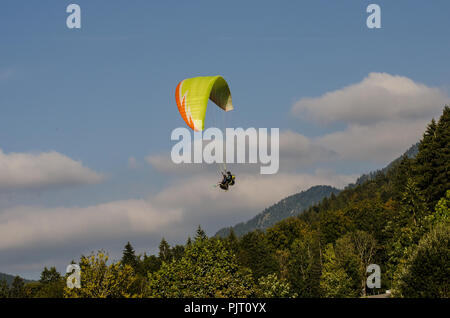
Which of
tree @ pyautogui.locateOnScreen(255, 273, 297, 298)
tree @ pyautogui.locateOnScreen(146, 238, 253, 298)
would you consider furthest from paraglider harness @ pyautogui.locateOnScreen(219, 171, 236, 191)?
tree @ pyautogui.locateOnScreen(255, 273, 297, 298)

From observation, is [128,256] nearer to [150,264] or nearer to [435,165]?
[150,264]

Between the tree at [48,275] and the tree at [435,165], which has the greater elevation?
the tree at [435,165]

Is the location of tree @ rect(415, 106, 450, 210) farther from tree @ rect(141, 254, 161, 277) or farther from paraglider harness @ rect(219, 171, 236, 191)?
tree @ rect(141, 254, 161, 277)

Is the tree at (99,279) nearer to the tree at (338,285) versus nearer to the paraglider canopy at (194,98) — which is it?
the paraglider canopy at (194,98)

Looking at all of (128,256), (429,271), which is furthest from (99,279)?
(128,256)

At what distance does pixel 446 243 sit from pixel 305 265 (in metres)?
57.9

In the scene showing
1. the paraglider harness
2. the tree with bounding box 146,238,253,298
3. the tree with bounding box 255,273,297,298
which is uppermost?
the paraglider harness

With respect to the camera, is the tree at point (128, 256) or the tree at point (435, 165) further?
the tree at point (128, 256)

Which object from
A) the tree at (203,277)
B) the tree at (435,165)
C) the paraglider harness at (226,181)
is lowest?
the tree at (203,277)

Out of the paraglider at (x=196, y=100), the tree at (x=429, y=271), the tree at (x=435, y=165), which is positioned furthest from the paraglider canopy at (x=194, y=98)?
the tree at (x=435, y=165)

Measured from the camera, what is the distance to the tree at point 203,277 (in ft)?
150

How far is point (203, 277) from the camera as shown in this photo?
47.9 meters

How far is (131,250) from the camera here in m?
129

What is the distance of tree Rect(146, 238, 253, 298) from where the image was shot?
45656 mm
